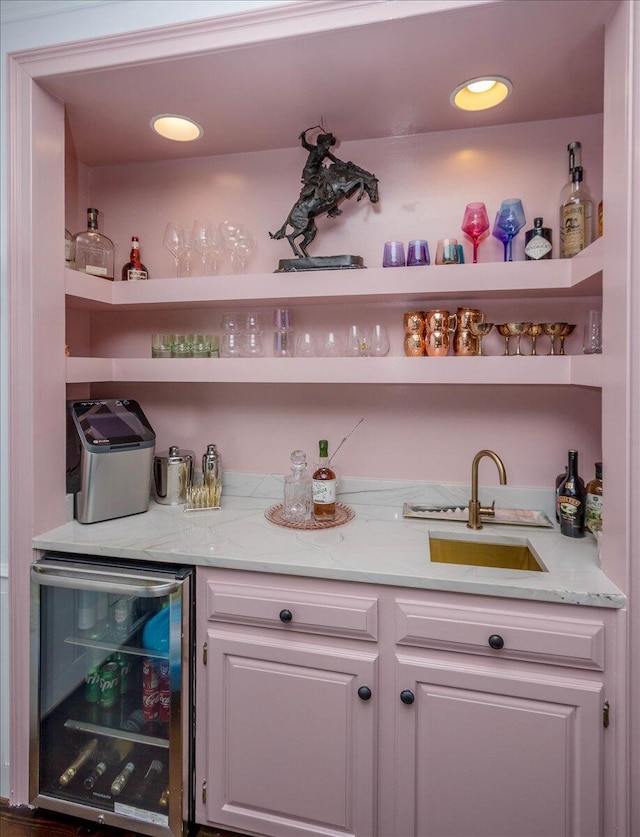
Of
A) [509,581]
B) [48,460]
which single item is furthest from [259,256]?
[509,581]

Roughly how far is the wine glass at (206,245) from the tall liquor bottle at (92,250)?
366mm

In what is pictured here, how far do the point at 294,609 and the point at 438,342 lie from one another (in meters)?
1.02

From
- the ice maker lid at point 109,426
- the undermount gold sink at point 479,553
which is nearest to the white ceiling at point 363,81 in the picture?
the ice maker lid at point 109,426

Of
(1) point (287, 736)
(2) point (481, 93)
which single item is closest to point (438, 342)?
(2) point (481, 93)

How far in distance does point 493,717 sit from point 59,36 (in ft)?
7.74

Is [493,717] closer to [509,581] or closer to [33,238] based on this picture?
[509,581]

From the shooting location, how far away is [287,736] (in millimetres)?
1312

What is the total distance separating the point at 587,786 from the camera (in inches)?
44.6

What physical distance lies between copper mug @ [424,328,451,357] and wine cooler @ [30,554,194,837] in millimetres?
1110

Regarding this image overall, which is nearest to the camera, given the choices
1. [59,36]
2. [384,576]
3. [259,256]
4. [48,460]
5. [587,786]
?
[587,786]

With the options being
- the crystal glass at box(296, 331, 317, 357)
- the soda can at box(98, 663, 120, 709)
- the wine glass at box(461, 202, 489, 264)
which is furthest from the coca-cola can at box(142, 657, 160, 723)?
the wine glass at box(461, 202, 489, 264)

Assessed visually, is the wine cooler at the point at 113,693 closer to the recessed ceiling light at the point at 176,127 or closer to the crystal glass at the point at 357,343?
the crystal glass at the point at 357,343

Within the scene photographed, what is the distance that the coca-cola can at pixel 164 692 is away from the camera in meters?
1.46

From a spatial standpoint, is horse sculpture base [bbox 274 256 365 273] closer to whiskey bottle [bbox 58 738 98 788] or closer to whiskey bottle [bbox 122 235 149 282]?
whiskey bottle [bbox 122 235 149 282]
